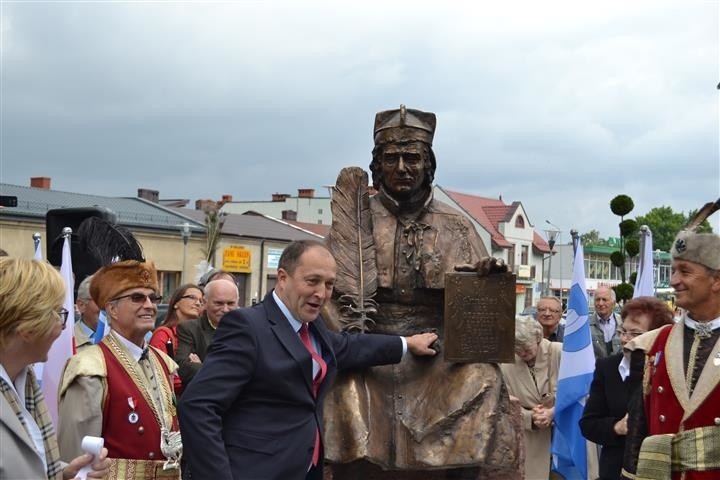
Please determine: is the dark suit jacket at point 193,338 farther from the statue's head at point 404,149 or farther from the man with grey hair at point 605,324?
the man with grey hair at point 605,324

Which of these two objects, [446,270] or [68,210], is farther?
[68,210]

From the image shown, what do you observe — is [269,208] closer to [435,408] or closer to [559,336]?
[559,336]

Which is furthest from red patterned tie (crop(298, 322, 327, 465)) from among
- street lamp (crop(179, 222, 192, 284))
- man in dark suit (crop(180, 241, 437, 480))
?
street lamp (crop(179, 222, 192, 284))

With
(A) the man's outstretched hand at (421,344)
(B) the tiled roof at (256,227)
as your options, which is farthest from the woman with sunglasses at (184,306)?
(B) the tiled roof at (256,227)

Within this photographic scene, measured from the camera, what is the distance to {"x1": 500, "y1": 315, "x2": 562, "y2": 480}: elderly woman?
7.46 m

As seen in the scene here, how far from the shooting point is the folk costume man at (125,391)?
409 cm

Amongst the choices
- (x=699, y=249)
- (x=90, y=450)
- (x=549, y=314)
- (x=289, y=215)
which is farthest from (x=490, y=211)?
(x=90, y=450)

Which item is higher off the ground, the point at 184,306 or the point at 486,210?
the point at 486,210

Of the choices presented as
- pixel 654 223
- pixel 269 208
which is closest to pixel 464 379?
pixel 269 208

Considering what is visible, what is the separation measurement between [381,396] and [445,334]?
51 cm

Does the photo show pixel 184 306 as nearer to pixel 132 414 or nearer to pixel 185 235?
pixel 132 414

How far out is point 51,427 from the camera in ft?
10.2

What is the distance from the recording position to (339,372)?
5.40 metres

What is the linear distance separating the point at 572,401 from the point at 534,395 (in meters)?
0.36
